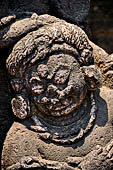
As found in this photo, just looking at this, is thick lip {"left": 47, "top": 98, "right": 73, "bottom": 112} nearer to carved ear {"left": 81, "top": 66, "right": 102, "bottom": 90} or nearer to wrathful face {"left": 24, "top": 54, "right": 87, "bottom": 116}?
wrathful face {"left": 24, "top": 54, "right": 87, "bottom": 116}

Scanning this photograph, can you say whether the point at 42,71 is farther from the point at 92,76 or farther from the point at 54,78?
the point at 92,76

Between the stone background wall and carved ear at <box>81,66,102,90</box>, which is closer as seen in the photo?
carved ear at <box>81,66,102,90</box>

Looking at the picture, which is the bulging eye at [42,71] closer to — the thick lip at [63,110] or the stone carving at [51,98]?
the stone carving at [51,98]

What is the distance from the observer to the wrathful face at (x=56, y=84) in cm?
185

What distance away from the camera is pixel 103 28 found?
350 cm

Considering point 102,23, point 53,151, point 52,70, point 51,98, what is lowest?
point 53,151

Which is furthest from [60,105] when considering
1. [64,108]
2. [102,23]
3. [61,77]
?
[102,23]

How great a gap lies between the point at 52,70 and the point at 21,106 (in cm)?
22

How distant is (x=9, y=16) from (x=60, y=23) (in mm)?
233

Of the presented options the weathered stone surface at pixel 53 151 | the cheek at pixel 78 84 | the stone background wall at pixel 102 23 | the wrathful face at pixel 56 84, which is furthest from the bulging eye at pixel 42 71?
the stone background wall at pixel 102 23

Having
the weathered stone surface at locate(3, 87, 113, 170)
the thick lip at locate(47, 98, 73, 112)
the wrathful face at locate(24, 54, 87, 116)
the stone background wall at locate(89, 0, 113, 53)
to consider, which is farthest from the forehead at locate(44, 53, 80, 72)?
the stone background wall at locate(89, 0, 113, 53)

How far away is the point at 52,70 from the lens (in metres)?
1.85

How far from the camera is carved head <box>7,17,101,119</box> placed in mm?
1842

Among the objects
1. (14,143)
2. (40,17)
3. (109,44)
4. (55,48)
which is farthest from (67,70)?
(109,44)
